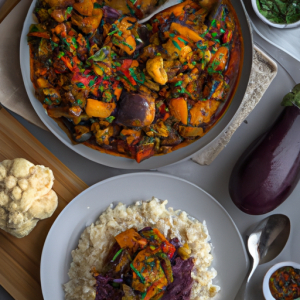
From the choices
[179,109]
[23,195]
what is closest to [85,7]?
[179,109]

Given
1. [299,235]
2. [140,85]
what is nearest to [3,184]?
[140,85]

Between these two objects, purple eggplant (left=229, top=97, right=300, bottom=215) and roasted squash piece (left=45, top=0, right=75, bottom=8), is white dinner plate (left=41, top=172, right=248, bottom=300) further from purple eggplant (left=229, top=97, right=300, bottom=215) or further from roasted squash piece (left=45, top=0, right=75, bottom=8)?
roasted squash piece (left=45, top=0, right=75, bottom=8)

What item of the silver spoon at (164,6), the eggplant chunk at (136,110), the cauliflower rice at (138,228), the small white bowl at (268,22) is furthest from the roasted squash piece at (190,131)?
the small white bowl at (268,22)

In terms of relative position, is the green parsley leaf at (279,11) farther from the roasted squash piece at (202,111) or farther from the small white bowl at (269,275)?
the small white bowl at (269,275)

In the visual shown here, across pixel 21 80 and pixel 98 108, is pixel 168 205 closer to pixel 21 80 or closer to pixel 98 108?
pixel 98 108

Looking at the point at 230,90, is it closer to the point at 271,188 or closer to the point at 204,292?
the point at 271,188
